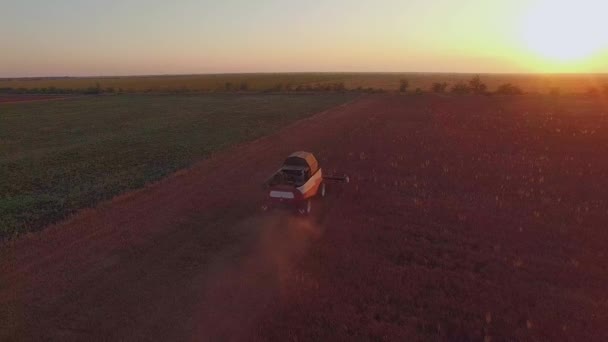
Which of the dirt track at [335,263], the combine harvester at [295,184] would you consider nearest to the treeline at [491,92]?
the dirt track at [335,263]

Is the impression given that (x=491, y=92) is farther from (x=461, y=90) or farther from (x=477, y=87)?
(x=461, y=90)

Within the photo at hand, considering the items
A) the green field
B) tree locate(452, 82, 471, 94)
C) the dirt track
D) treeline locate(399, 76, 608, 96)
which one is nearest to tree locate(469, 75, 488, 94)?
treeline locate(399, 76, 608, 96)

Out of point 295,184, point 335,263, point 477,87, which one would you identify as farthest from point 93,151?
point 477,87

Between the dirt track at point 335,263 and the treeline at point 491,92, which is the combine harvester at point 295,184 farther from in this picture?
the treeline at point 491,92

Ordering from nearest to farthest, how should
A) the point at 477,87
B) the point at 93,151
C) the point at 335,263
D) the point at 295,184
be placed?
the point at 335,263, the point at 295,184, the point at 93,151, the point at 477,87

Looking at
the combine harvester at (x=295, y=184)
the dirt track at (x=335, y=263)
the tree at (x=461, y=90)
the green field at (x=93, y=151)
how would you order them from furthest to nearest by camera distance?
1. the tree at (x=461, y=90)
2. the green field at (x=93, y=151)
3. the combine harvester at (x=295, y=184)
4. the dirt track at (x=335, y=263)
